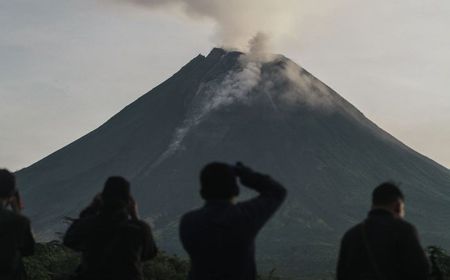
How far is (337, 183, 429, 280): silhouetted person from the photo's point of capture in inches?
301

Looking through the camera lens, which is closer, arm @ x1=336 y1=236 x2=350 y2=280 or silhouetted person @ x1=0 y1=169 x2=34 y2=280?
arm @ x1=336 y1=236 x2=350 y2=280

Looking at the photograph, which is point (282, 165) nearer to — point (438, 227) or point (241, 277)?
point (438, 227)

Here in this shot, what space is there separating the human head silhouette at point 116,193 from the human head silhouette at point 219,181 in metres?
1.11

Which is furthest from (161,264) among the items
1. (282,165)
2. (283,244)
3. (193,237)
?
(282,165)

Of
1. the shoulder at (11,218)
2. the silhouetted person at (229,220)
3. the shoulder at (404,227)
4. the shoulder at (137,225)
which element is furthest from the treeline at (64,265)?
the shoulder at (404,227)

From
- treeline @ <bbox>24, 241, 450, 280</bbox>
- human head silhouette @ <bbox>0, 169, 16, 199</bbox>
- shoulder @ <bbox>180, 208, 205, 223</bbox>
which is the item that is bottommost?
shoulder @ <bbox>180, 208, 205, 223</bbox>

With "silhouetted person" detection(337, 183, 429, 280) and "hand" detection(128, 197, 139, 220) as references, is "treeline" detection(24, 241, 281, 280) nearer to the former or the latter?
"hand" detection(128, 197, 139, 220)

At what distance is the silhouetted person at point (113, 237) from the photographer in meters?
8.22

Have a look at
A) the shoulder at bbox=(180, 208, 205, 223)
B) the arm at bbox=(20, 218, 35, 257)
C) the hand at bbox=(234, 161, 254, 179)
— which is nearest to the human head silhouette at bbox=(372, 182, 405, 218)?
the hand at bbox=(234, 161, 254, 179)

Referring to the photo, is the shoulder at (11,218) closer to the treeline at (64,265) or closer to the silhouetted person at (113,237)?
the silhouetted person at (113,237)

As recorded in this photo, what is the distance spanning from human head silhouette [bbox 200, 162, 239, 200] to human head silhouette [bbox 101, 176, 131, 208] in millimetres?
1106

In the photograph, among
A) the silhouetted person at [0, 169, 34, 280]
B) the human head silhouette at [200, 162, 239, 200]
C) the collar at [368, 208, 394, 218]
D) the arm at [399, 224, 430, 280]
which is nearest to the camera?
the human head silhouette at [200, 162, 239, 200]

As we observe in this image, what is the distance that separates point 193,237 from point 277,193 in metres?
0.83

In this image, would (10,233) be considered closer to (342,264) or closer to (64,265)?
(342,264)
